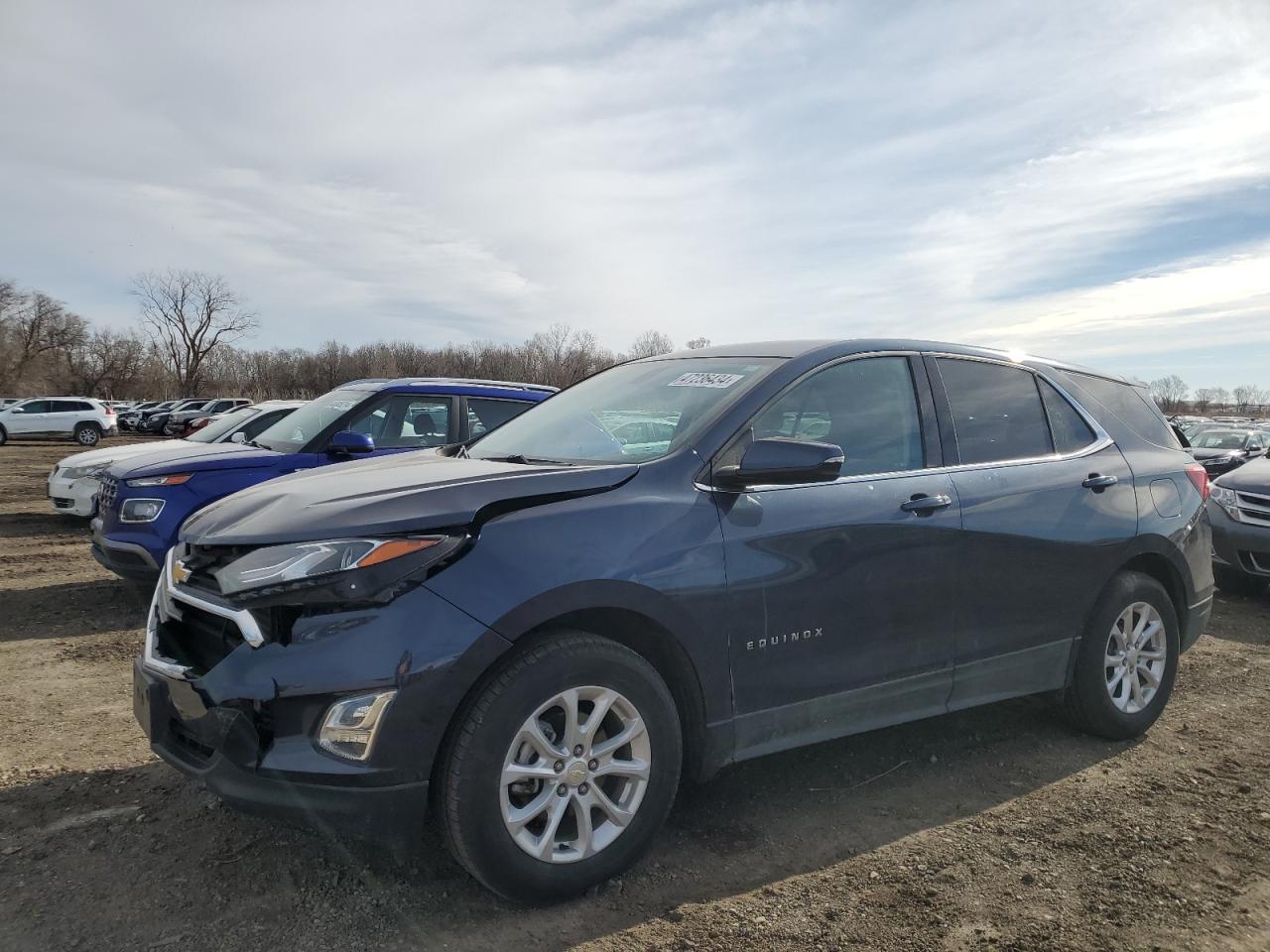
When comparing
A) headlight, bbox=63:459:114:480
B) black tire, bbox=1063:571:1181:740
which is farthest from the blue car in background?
black tire, bbox=1063:571:1181:740

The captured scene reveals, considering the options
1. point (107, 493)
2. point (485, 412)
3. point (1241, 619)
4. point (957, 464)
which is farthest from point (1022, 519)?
point (107, 493)

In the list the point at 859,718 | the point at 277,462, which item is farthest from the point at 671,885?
the point at 277,462

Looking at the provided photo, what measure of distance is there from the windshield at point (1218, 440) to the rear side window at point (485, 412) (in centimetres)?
1323

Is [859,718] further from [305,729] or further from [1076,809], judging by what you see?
[305,729]

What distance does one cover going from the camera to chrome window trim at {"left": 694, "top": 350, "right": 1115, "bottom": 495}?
3064 millimetres

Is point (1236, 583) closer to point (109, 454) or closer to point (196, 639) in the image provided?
point (196, 639)

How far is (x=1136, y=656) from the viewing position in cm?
420

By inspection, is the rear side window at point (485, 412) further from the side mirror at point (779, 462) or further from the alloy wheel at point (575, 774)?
the alloy wheel at point (575, 774)

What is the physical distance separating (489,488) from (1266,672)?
17.0 feet

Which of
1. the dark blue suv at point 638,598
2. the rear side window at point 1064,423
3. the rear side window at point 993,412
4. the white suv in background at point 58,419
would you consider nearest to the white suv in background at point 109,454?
the dark blue suv at point 638,598

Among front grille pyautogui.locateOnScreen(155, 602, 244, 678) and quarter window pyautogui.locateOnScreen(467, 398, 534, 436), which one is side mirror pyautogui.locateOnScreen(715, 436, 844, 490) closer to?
front grille pyautogui.locateOnScreen(155, 602, 244, 678)

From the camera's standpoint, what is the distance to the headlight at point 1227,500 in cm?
753

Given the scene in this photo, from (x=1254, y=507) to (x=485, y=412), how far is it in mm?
6545

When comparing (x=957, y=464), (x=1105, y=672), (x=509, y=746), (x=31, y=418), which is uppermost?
(x=31, y=418)
